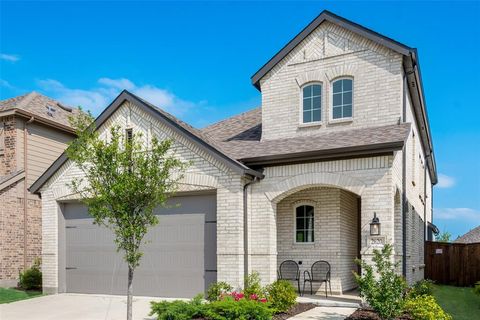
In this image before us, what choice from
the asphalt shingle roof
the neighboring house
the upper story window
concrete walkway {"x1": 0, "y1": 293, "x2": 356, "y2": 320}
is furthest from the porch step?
the asphalt shingle roof

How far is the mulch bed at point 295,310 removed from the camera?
8.91m

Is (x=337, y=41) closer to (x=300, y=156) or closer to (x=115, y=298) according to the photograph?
(x=300, y=156)

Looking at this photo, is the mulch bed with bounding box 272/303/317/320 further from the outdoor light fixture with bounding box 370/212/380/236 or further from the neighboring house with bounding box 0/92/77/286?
the neighboring house with bounding box 0/92/77/286

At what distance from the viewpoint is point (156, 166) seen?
805 cm

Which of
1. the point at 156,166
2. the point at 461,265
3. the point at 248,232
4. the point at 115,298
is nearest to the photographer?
the point at 156,166

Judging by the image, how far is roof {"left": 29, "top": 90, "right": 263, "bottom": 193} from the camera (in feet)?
35.9

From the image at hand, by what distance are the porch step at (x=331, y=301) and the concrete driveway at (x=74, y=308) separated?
3.81 metres

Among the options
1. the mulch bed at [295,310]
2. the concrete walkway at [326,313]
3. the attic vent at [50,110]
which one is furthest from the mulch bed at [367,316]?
the attic vent at [50,110]

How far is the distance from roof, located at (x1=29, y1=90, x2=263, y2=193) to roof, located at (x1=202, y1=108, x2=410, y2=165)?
560mm

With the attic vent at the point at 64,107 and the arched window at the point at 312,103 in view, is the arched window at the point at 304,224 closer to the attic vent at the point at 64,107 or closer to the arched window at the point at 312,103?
the arched window at the point at 312,103

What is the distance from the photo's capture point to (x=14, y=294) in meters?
13.5

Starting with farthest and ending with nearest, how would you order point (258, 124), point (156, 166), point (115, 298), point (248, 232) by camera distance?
point (258, 124)
point (115, 298)
point (248, 232)
point (156, 166)

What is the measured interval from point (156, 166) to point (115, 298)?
5748 millimetres

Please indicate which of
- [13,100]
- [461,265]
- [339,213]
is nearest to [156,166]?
[339,213]
